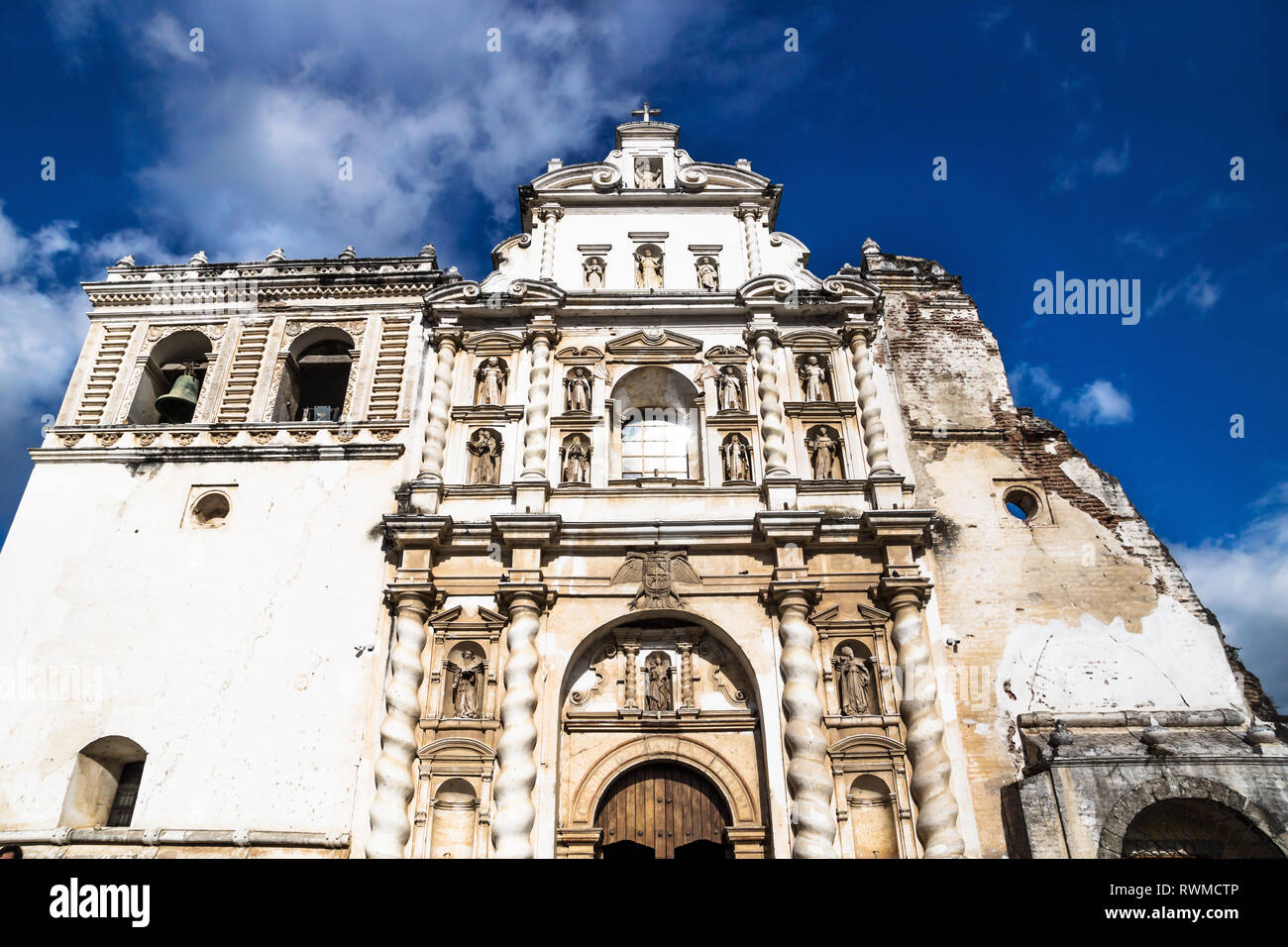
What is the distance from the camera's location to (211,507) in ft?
44.2

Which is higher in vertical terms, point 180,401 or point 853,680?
point 180,401

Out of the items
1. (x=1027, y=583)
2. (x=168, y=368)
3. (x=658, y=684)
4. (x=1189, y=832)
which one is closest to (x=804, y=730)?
(x=658, y=684)

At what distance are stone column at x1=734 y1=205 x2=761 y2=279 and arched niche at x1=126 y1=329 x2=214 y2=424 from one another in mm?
9116

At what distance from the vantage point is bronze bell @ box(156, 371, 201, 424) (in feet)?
47.8

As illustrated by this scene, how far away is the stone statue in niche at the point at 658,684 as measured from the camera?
1185 cm

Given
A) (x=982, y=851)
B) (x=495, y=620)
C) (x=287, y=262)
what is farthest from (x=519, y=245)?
(x=982, y=851)

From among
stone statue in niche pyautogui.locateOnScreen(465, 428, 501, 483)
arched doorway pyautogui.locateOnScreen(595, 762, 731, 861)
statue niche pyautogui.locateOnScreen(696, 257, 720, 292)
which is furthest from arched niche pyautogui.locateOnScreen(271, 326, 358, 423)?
arched doorway pyautogui.locateOnScreen(595, 762, 731, 861)

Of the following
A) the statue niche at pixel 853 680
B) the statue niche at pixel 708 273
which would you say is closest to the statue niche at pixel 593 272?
the statue niche at pixel 708 273

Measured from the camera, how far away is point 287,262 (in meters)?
15.9

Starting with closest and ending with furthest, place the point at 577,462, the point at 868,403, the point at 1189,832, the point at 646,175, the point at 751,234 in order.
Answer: the point at 1189,832 < the point at 577,462 < the point at 868,403 < the point at 751,234 < the point at 646,175

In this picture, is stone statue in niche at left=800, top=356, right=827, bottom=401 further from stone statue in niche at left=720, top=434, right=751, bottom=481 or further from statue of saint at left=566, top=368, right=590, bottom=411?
statue of saint at left=566, top=368, right=590, bottom=411

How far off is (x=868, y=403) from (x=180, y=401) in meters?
10.8

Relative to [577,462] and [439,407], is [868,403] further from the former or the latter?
[439,407]

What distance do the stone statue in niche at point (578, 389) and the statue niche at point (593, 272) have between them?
1806 millimetres
